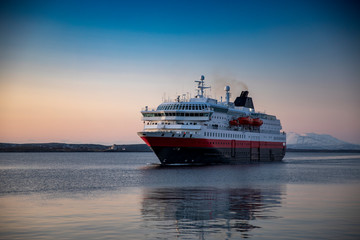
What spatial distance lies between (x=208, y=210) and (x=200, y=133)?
4694 cm

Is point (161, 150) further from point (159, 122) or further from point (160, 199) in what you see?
point (160, 199)

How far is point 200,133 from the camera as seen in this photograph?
A: 71938 millimetres

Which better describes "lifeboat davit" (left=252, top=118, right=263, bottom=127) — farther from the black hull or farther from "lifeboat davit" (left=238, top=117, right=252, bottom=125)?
the black hull

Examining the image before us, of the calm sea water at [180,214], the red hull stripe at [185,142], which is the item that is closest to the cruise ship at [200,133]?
the red hull stripe at [185,142]

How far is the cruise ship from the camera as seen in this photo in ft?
230

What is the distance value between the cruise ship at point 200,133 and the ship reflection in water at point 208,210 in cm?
3289

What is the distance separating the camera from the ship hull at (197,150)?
6962 centimetres

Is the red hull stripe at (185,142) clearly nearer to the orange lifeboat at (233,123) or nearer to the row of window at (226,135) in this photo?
the row of window at (226,135)

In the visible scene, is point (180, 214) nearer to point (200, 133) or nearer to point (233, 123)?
point (200, 133)

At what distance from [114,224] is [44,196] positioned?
14.5 m

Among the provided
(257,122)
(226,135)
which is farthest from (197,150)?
(257,122)

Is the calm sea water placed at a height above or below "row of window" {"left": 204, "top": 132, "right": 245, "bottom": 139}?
below

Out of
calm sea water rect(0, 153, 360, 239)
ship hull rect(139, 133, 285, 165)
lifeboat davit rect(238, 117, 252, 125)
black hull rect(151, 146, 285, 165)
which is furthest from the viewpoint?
lifeboat davit rect(238, 117, 252, 125)

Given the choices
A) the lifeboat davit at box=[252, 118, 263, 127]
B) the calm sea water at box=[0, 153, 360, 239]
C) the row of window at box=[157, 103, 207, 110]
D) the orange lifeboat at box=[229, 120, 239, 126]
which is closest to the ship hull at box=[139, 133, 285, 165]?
the orange lifeboat at box=[229, 120, 239, 126]
